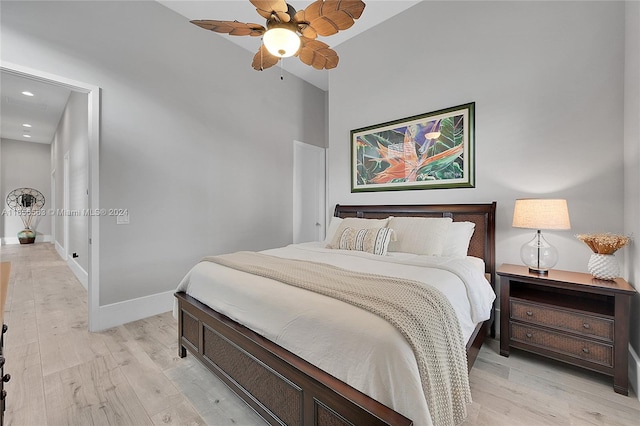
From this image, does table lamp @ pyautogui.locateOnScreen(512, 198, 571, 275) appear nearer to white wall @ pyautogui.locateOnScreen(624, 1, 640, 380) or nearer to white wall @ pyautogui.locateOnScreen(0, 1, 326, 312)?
white wall @ pyautogui.locateOnScreen(624, 1, 640, 380)

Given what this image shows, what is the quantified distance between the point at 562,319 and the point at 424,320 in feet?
5.01

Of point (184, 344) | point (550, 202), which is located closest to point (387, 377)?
point (184, 344)

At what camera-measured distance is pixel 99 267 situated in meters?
2.70

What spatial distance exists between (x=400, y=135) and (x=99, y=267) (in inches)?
138

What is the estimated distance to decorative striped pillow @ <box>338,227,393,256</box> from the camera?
8.21 ft

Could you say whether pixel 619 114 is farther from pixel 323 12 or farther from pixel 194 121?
pixel 194 121

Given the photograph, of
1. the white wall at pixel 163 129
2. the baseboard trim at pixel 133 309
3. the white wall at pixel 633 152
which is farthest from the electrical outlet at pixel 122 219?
the white wall at pixel 633 152

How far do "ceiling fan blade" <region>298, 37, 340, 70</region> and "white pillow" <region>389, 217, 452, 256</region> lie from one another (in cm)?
163

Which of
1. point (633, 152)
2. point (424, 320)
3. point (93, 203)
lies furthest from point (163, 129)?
point (633, 152)

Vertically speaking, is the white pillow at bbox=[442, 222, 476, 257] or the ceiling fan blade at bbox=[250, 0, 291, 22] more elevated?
the ceiling fan blade at bbox=[250, 0, 291, 22]

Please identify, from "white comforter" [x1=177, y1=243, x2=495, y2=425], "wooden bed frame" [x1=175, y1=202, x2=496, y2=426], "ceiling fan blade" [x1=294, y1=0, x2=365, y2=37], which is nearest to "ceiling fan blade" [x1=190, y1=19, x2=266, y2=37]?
"ceiling fan blade" [x1=294, y1=0, x2=365, y2=37]

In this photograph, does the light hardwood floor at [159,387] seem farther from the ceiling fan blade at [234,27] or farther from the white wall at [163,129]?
the ceiling fan blade at [234,27]

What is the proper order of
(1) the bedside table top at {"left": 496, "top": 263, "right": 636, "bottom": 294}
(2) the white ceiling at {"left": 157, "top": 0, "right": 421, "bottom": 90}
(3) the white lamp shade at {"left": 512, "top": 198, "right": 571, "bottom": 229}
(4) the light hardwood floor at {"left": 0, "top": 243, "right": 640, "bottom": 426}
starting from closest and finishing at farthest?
(4) the light hardwood floor at {"left": 0, "top": 243, "right": 640, "bottom": 426}
(1) the bedside table top at {"left": 496, "top": 263, "right": 636, "bottom": 294}
(3) the white lamp shade at {"left": 512, "top": 198, "right": 571, "bottom": 229}
(2) the white ceiling at {"left": 157, "top": 0, "right": 421, "bottom": 90}

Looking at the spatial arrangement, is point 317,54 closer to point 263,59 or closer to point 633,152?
point 263,59
